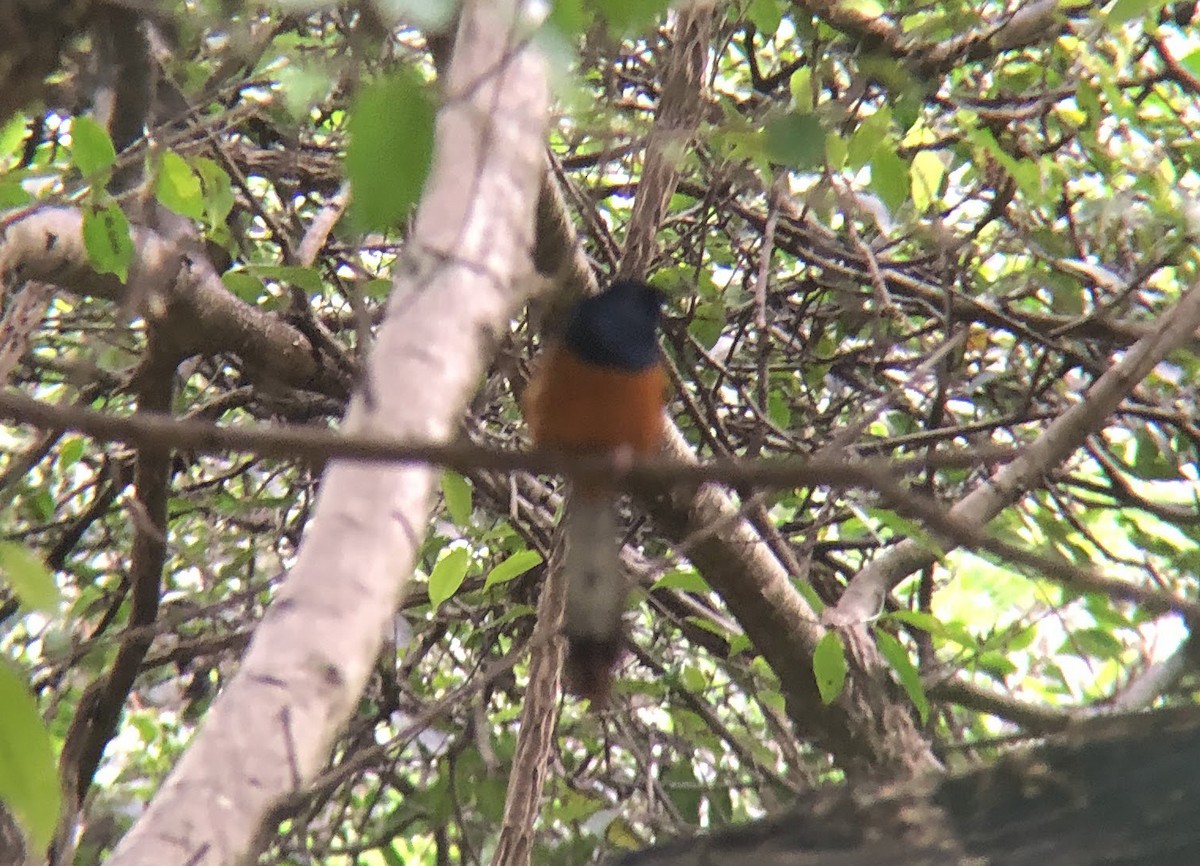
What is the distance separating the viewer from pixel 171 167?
221 cm

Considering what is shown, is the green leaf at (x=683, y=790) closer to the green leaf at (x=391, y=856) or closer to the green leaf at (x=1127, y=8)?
the green leaf at (x=391, y=856)

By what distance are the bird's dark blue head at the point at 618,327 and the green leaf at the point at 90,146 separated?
0.95m

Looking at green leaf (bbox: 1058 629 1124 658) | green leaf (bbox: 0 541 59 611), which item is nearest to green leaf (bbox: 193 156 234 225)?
green leaf (bbox: 0 541 59 611)

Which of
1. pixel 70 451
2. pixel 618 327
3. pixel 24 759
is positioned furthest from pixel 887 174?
pixel 70 451

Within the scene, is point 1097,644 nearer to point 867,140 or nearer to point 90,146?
point 867,140

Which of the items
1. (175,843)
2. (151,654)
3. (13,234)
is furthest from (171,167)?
(151,654)

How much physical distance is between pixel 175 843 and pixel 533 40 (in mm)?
858

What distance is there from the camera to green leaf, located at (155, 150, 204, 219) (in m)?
2.21

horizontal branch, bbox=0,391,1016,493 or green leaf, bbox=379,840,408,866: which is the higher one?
green leaf, bbox=379,840,408,866

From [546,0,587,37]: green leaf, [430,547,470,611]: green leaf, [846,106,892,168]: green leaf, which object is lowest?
[546,0,587,37]: green leaf

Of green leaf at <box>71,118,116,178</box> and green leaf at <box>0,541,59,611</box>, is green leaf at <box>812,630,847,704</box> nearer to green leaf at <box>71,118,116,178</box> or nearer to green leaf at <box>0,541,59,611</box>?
green leaf at <box>71,118,116,178</box>

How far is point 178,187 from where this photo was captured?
2.25 meters

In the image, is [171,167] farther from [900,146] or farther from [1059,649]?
[1059,649]

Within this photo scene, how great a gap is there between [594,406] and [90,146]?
1025 mm
